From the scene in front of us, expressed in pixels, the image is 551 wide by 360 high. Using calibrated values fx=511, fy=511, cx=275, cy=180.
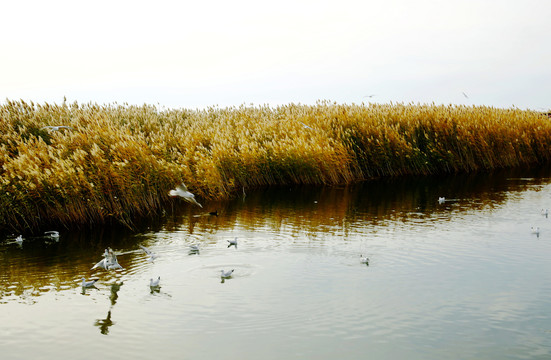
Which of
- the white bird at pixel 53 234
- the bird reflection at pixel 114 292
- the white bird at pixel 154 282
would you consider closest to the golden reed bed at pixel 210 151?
the white bird at pixel 53 234

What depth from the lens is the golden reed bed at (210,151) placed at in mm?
10148

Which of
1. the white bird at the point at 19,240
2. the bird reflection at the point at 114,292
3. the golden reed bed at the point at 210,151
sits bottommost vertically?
the bird reflection at the point at 114,292

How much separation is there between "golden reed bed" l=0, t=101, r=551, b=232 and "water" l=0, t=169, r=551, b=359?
3.02ft

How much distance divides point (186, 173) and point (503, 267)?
25.0ft

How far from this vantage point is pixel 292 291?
245 inches

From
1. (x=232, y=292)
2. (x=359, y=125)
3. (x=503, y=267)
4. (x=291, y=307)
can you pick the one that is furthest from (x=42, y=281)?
(x=359, y=125)

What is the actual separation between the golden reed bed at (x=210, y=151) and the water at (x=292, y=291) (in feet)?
3.02

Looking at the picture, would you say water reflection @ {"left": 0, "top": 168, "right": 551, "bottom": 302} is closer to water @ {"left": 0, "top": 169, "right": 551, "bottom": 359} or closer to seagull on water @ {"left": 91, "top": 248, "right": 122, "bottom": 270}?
water @ {"left": 0, "top": 169, "right": 551, "bottom": 359}

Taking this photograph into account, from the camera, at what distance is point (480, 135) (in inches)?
728

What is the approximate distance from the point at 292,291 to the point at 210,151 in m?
8.40

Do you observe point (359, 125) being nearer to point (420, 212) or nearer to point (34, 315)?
point (420, 212)

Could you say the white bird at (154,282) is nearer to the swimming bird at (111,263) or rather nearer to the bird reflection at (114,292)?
the bird reflection at (114,292)

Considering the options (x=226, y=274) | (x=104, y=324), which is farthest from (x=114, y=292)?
(x=226, y=274)

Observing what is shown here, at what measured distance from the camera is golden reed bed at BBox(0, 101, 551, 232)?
10148 millimetres
